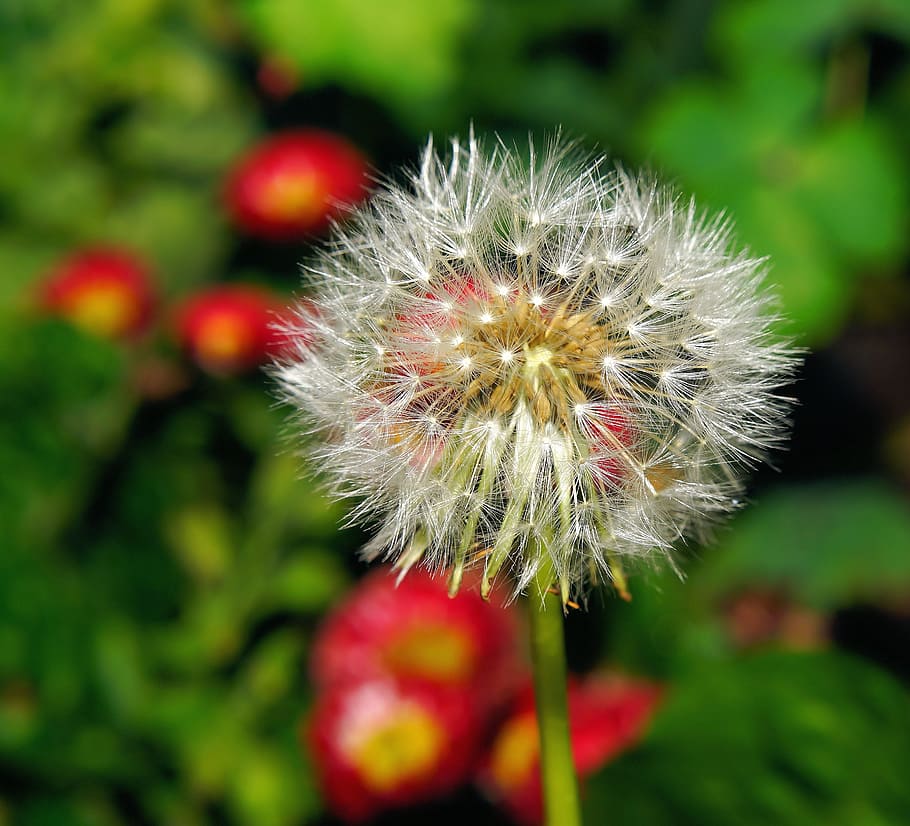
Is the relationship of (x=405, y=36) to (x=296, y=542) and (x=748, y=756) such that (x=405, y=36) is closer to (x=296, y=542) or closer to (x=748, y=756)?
(x=296, y=542)

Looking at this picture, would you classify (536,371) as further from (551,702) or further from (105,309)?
(105,309)

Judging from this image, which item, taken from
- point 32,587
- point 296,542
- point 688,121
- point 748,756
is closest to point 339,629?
point 296,542

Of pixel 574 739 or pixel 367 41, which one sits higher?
pixel 367 41

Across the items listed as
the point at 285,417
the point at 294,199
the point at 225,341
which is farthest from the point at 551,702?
the point at 294,199

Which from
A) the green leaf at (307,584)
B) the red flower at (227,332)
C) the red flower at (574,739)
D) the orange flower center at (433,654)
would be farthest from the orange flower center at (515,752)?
the red flower at (227,332)

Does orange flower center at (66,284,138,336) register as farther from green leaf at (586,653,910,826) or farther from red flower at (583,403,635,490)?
red flower at (583,403,635,490)

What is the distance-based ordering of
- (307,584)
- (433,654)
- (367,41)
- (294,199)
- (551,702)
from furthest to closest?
(367,41) < (294,199) < (307,584) < (433,654) < (551,702)

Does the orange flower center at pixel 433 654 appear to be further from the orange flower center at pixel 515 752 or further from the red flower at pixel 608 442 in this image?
the red flower at pixel 608 442

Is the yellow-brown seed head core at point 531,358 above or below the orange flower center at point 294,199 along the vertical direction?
below

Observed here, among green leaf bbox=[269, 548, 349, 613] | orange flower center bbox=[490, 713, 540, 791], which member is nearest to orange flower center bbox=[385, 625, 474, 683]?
orange flower center bbox=[490, 713, 540, 791]
